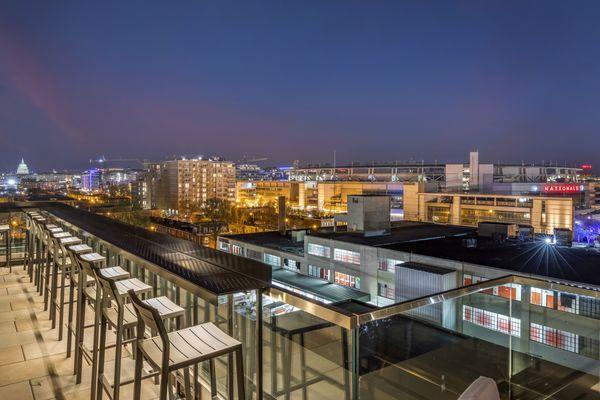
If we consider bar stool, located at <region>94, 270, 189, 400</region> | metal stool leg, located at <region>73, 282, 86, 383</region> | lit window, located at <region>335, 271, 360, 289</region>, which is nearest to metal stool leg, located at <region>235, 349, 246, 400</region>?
bar stool, located at <region>94, 270, 189, 400</region>

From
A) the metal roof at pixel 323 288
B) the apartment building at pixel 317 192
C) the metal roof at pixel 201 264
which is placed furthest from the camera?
the apartment building at pixel 317 192

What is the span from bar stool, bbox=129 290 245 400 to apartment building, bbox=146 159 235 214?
9253cm

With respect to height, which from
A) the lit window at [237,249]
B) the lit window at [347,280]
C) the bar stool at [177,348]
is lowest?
the lit window at [347,280]

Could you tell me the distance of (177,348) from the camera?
6.29 ft

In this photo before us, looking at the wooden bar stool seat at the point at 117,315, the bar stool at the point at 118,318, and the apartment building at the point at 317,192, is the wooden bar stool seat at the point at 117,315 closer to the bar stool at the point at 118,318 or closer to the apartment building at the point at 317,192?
the bar stool at the point at 118,318

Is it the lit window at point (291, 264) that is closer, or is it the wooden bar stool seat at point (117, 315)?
the wooden bar stool seat at point (117, 315)

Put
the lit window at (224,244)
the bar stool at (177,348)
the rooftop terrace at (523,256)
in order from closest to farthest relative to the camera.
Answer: the bar stool at (177,348)
the rooftop terrace at (523,256)
the lit window at (224,244)

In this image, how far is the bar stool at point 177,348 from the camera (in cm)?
174

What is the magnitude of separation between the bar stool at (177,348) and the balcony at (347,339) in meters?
0.20

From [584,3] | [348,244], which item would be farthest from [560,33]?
[348,244]

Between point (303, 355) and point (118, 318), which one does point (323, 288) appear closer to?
point (118, 318)

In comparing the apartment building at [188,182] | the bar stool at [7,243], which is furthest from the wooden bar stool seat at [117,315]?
the apartment building at [188,182]

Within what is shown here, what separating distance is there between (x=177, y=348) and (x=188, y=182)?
9863 centimetres

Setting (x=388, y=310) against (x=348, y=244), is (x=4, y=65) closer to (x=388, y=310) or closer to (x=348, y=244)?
(x=348, y=244)
